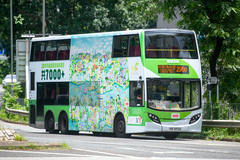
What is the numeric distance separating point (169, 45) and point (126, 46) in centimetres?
164

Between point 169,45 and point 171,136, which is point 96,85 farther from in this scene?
point 169,45

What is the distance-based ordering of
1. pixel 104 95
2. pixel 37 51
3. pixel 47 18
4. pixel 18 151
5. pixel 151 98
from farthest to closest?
pixel 47 18 → pixel 37 51 → pixel 104 95 → pixel 151 98 → pixel 18 151

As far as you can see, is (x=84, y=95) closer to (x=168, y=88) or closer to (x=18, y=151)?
(x=168, y=88)

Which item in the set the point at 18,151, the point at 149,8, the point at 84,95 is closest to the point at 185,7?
the point at 149,8

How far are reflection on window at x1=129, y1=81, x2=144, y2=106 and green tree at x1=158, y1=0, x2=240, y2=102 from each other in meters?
4.01

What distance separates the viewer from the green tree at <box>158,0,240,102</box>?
23375mm

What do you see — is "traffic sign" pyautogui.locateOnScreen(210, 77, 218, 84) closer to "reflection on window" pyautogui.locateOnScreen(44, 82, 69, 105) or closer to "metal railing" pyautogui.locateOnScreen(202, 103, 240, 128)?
"metal railing" pyautogui.locateOnScreen(202, 103, 240, 128)

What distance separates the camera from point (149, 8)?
2731 cm

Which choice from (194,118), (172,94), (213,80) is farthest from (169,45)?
(213,80)

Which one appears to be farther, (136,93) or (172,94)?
(136,93)

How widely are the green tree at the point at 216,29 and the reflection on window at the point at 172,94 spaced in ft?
9.73

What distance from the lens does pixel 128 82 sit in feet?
71.4

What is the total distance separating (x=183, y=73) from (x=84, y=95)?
4697mm

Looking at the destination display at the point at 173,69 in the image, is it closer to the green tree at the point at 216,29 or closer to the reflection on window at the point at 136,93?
the reflection on window at the point at 136,93
